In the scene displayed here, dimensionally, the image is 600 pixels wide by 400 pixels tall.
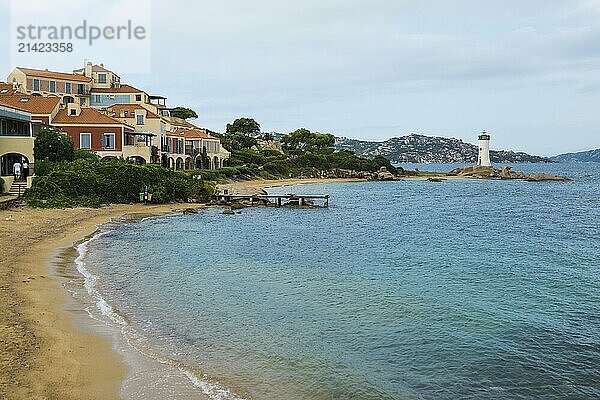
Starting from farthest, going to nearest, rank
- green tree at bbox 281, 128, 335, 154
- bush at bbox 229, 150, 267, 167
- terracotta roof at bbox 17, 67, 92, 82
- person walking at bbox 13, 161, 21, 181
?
1. green tree at bbox 281, 128, 335, 154
2. bush at bbox 229, 150, 267, 167
3. terracotta roof at bbox 17, 67, 92, 82
4. person walking at bbox 13, 161, 21, 181

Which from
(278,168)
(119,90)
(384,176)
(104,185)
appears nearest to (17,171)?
(104,185)

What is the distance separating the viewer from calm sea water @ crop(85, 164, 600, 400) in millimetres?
11430

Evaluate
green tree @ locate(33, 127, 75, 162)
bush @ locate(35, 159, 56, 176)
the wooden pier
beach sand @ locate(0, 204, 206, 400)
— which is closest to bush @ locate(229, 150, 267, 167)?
the wooden pier

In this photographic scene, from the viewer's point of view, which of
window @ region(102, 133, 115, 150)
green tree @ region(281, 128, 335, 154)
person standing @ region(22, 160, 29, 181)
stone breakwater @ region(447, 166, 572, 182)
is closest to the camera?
person standing @ region(22, 160, 29, 181)

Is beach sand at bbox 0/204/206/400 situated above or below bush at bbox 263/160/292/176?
below

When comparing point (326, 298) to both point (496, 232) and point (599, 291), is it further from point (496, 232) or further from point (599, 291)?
point (496, 232)

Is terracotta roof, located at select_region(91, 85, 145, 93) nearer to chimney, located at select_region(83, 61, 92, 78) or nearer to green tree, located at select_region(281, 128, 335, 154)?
chimney, located at select_region(83, 61, 92, 78)

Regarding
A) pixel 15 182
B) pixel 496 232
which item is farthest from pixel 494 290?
pixel 15 182

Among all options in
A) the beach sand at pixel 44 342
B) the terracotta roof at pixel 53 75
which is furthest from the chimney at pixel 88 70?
the beach sand at pixel 44 342

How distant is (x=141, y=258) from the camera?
80.9ft

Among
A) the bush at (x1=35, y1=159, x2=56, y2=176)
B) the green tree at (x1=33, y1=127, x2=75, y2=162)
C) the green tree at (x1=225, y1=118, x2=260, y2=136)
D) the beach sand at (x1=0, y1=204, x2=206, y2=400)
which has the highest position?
the green tree at (x1=225, y1=118, x2=260, y2=136)

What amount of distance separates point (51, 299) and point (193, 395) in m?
7.62

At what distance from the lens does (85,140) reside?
5691 cm

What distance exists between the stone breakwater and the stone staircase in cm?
9826
